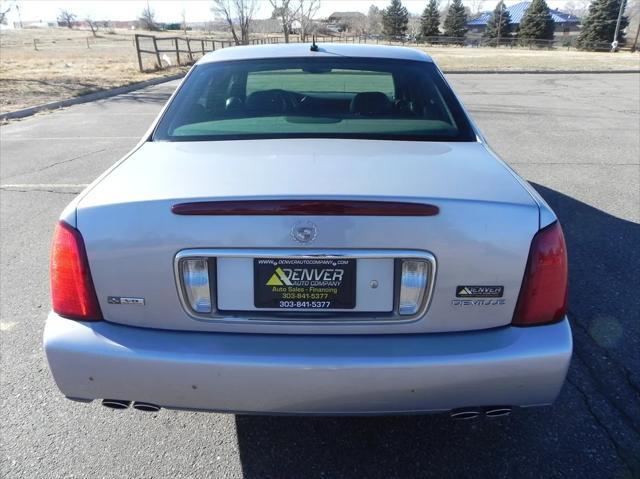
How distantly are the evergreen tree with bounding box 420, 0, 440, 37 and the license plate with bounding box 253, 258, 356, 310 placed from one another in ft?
246

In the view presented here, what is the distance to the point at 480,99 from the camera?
1428 cm

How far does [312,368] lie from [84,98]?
15547 mm

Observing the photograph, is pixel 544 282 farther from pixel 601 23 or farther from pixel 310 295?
pixel 601 23

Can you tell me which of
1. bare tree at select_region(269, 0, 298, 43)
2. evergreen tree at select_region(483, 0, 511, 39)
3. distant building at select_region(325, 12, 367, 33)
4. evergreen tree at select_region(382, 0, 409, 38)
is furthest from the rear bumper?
distant building at select_region(325, 12, 367, 33)

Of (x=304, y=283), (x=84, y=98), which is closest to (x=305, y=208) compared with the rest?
(x=304, y=283)

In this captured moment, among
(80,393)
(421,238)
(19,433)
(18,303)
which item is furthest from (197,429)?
(18,303)

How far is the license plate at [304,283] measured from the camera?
5.69 ft

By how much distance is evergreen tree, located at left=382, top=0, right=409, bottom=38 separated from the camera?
7456 cm

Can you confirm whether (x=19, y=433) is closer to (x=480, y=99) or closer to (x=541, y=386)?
(x=541, y=386)

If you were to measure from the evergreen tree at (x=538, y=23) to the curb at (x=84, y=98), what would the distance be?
52897 millimetres

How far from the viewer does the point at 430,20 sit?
7006 cm

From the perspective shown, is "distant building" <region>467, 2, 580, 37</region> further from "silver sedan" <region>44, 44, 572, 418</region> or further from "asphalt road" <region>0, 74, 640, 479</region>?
"silver sedan" <region>44, 44, 572, 418</region>

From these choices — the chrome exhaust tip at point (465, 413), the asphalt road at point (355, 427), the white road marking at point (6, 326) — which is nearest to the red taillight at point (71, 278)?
the asphalt road at point (355, 427)

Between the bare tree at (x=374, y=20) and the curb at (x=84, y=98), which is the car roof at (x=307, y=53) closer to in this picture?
the curb at (x=84, y=98)
